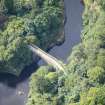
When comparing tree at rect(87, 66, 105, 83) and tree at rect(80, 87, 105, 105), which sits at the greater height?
tree at rect(87, 66, 105, 83)

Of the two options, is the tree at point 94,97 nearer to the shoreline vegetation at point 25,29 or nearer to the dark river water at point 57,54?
the dark river water at point 57,54

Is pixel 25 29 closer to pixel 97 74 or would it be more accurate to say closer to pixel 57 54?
pixel 57 54

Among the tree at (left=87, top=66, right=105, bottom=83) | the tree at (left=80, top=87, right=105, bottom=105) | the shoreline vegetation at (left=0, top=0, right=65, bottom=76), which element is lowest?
the tree at (left=80, top=87, right=105, bottom=105)

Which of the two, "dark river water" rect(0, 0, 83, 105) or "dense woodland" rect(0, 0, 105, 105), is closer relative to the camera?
"dense woodland" rect(0, 0, 105, 105)

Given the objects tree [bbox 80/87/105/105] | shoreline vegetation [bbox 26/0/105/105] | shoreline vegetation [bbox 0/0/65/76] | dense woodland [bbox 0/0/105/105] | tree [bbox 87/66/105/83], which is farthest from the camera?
shoreline vegetation [bbox 0/0/65/76]

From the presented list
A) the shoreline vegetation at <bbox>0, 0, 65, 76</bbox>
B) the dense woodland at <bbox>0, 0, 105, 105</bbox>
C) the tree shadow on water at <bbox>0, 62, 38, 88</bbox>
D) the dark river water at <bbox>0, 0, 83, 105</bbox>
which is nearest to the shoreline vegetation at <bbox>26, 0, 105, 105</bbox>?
the dense woodland at <bbox>0, 0, 105, 105</bbox>

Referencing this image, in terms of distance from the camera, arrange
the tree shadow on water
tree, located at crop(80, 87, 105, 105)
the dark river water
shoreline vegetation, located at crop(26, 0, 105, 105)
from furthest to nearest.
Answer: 1. the tree shadow on water
2. the dark river water
3. shoreline vegetation, located at crop(26, 0, 105, 105)
4. tree, located at crop(80, 87, 105, 105)

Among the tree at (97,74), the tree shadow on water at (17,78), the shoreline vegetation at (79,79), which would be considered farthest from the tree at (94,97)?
the tree shadow on water at (17,78)

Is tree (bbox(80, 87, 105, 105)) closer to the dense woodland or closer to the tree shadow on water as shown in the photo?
the dense woodland
